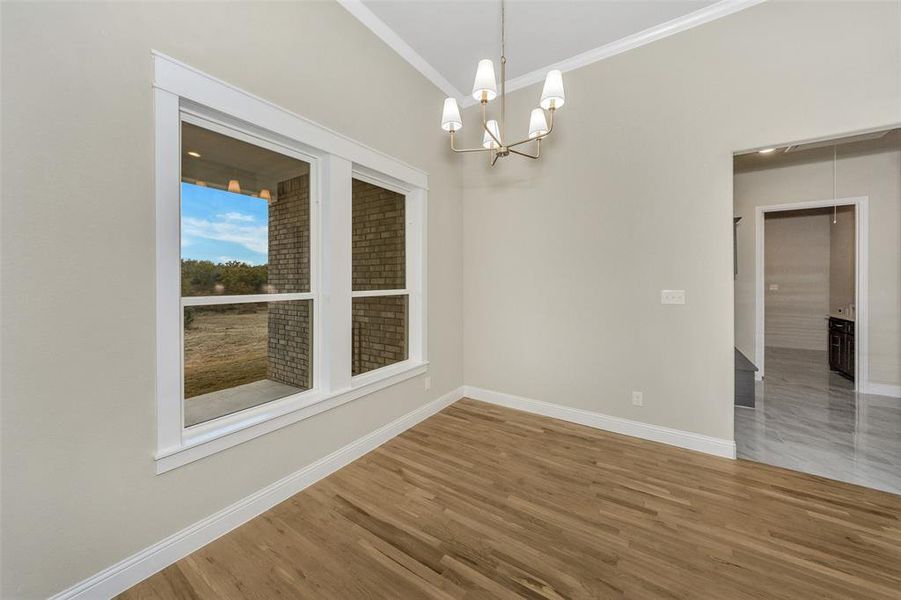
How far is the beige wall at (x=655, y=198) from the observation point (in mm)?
2217

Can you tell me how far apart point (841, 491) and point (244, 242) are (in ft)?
13.3

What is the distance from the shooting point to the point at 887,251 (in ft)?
11.2

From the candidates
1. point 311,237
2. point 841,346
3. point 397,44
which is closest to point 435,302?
point 311,237

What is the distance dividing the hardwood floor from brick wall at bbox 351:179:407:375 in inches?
35.4

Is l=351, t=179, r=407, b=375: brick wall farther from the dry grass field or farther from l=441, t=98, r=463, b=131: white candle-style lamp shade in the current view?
l=441, t=98, r=463, b=131: white candle-style lamp shade

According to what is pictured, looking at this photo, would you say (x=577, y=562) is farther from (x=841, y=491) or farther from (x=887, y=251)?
(x=887, y=251)

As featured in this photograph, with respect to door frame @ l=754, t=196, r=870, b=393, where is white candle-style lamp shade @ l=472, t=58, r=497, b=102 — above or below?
above

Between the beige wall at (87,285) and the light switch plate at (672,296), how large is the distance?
3.20 metres

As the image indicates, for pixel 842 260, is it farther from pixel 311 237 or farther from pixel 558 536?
pixel 311 237

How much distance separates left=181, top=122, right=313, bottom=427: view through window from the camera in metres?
1.76

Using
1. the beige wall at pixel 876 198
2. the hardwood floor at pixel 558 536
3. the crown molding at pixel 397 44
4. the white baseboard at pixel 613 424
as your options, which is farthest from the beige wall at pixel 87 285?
the beige wall at pixel 876 198

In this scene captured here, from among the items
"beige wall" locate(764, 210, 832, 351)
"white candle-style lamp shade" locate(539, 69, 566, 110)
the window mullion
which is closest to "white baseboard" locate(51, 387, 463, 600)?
the window mullion

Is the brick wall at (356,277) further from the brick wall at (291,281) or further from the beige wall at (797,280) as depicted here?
the beige wall at (797,280)

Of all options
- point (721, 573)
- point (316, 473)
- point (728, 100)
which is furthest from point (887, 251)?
point (316, 473)
